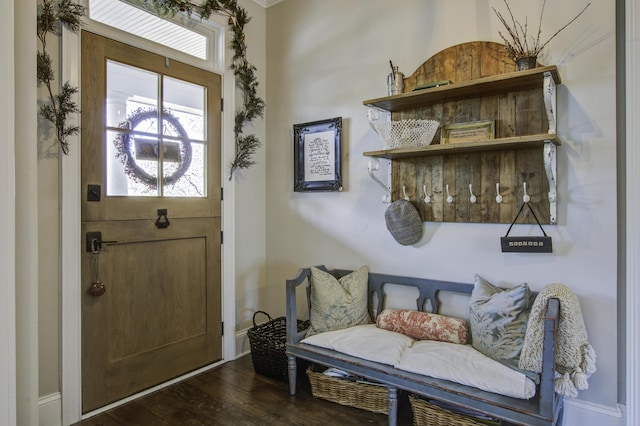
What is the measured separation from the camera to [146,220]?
2547 mm

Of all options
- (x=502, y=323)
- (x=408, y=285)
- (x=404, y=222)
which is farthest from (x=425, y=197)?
(x=502, y=323)

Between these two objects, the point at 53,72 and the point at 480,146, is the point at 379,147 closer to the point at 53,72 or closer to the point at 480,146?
the point at 480,146

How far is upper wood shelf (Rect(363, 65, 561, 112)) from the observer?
1.93m

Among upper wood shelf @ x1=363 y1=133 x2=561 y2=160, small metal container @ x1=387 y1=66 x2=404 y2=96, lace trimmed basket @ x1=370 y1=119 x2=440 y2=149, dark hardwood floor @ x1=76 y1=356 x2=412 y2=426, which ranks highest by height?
small metal container @ x1=387 y1=66 x2=404 y2=96

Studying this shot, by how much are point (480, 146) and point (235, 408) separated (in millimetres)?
2086

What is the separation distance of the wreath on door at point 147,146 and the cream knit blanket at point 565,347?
234cm

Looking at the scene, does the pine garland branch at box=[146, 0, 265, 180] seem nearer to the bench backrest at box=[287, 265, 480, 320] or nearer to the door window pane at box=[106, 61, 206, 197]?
the door window pane at box=[106, 61, 206, 197]

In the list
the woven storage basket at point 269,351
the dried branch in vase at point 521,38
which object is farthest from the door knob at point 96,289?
the dried branch in vase at point 521,38

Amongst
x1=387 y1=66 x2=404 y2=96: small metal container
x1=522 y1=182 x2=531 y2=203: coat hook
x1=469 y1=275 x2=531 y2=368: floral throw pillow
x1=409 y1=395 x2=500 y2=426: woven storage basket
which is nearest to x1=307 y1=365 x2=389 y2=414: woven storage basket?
x1=409 y1=395 x2=500 y2=426: woven storage basket

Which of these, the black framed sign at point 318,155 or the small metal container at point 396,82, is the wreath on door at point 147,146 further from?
the small metal container at point 396,82

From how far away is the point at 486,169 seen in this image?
225 cm

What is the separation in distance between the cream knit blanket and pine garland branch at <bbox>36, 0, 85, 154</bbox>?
2572 mm
